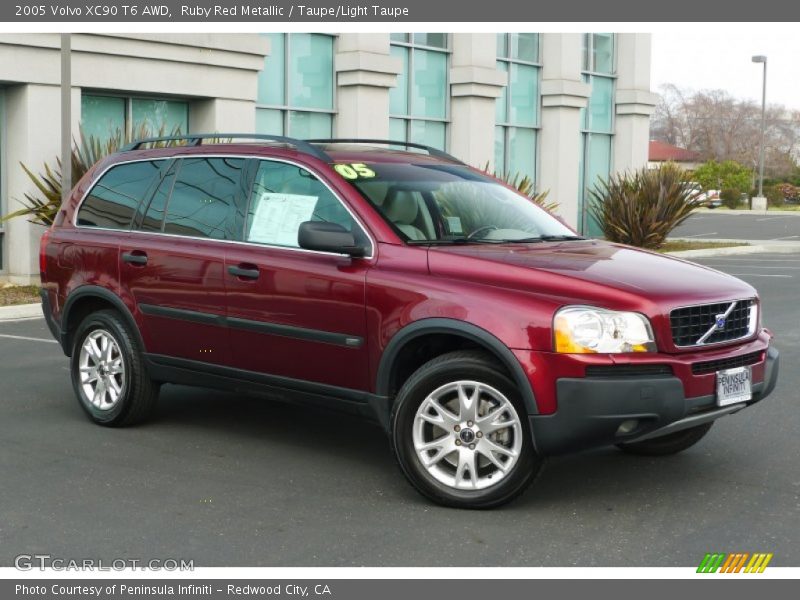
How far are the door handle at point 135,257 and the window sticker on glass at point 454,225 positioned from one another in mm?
2018

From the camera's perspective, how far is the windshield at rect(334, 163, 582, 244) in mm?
6664

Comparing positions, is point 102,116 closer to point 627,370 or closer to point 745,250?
→ point 627,370

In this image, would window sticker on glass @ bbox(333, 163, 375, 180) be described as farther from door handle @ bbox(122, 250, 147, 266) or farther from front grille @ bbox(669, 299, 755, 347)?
front grille @ bbox(669, 299, 755, 347)

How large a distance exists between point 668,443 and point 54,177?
12.3 m

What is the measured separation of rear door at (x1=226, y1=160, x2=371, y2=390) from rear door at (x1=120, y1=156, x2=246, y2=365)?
147mm

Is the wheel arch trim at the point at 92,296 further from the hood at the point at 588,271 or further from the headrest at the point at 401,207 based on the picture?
→ the hood at the point at 588,271

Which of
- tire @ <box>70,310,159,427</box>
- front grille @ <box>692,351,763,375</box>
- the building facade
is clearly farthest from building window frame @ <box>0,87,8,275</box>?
front grille @ <box>692,351,763,375</box>

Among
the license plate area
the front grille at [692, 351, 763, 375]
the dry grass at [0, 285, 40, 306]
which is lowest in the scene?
the dry grass at [0, 285, 40, 306]

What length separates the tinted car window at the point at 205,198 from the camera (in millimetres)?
7199

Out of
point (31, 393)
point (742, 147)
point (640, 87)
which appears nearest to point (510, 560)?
point (31, 393)

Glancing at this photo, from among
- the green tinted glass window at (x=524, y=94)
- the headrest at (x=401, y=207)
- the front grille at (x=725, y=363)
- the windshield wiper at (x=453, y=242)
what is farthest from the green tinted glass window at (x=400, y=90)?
the front grille at (x=725, y=363)

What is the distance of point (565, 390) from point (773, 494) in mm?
1498

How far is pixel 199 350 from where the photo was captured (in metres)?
7.25
